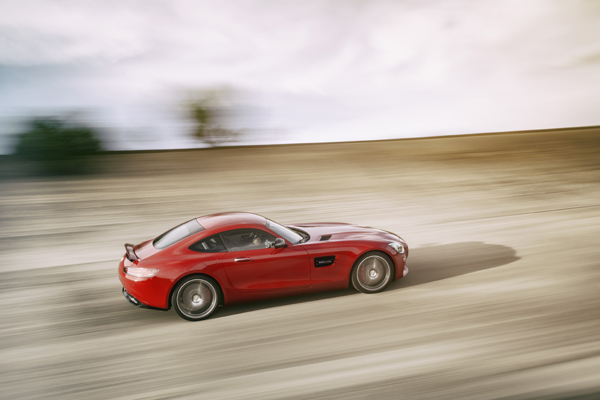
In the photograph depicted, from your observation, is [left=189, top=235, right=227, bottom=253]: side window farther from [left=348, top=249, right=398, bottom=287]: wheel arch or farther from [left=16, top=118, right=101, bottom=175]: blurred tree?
[left=16, top=118, right=101, bottom=175]: blurred tree

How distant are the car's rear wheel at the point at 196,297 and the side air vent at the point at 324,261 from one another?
51.3 inches

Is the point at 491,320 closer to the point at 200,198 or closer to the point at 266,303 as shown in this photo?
the point at 266,303

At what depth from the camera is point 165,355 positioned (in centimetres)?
490

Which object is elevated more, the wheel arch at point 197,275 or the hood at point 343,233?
the hood at point 343,233

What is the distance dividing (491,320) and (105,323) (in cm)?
462

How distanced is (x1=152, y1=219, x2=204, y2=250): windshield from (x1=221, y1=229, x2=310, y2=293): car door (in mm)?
470

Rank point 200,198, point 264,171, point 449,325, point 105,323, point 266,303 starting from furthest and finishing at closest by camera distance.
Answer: point 264,171
point 200,198
point 266,303
point 105,323
point 449,325

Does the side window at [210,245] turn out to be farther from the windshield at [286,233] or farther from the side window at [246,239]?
the windshield at [286,233]

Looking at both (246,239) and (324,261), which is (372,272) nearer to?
(324,261)

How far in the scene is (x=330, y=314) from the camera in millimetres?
5703

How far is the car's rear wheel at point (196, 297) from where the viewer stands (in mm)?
5676

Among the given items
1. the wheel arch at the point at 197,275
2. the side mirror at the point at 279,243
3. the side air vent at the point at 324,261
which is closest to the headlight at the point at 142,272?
the wheel arch at the point at 197,275

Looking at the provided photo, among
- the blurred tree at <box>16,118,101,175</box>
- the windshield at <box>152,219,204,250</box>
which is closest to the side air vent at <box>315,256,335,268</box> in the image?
the windshield at <box>152,219,204,250</box>

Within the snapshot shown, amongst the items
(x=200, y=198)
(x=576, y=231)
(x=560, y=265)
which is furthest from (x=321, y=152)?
(x=560, y=265)
